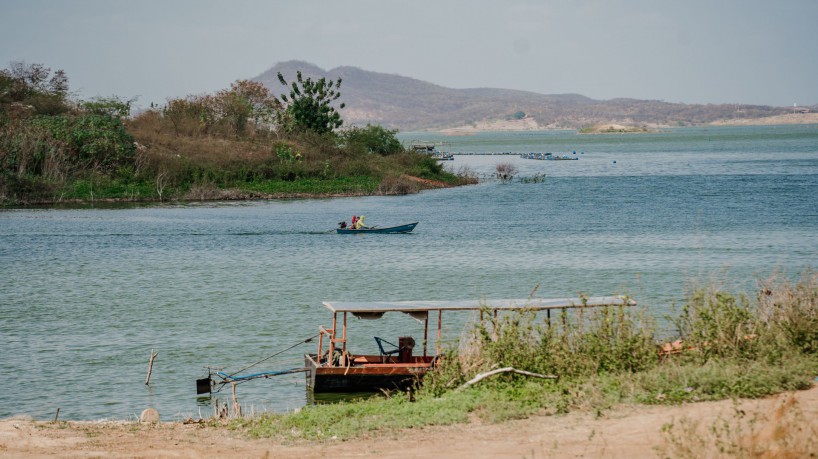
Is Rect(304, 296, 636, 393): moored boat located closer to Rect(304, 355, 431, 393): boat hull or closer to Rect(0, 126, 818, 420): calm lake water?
Rect(304, 355, 431, 393): boat hull

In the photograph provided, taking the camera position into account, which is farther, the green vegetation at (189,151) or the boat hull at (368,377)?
the green vegetation at (189,151)

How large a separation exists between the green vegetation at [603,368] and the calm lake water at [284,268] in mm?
3860

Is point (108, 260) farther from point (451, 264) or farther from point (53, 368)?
point (53, 368)

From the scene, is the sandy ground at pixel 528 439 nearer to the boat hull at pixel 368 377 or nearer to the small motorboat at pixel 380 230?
the boat hull at pixel 368 377

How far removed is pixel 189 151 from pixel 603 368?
67.3 metres

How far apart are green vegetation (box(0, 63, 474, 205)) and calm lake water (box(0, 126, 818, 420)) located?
533 cm

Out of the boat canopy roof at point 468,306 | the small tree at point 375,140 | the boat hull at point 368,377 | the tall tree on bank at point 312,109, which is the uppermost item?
the tall tree on bank at point 312,109

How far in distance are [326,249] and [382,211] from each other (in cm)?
1799

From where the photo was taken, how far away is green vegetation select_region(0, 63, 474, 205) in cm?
7075

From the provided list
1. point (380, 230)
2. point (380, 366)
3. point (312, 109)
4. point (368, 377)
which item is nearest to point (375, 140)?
point (312, 109)

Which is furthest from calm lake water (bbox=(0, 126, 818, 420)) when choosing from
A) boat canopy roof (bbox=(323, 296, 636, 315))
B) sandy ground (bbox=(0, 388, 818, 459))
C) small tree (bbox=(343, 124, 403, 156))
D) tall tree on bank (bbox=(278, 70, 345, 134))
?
tall tree on bank (bbox=(278, 70, 345, 134))

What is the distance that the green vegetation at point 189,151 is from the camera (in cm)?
7075

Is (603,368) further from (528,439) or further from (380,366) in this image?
(380,366)

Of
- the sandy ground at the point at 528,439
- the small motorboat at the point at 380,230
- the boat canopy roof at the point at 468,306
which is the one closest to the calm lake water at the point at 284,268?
the small motorboat at the point at 380,230
